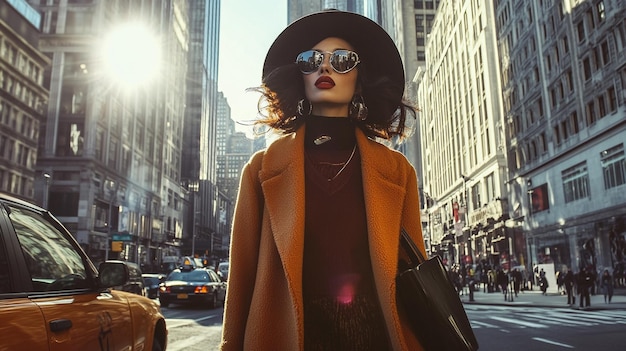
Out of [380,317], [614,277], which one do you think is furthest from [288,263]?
[614,277]

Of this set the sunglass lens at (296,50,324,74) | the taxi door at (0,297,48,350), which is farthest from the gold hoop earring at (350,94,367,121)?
the taxi door at (0,297,48,350)

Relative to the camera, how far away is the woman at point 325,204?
1933 millimetres

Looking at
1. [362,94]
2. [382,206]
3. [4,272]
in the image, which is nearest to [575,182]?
[362,94]

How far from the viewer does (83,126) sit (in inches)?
2243

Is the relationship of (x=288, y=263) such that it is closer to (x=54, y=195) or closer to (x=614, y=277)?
(x=614, y=277)

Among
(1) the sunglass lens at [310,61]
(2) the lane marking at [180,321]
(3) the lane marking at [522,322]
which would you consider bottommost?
(3) the lane marking at [522,322]

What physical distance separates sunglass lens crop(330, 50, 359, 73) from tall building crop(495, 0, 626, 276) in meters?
28.5

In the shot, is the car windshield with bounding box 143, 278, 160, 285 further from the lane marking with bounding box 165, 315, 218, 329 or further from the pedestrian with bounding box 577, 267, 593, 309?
the pedestrian with bounding box 577, 267, 593, 309

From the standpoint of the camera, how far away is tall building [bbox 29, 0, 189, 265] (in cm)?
5447

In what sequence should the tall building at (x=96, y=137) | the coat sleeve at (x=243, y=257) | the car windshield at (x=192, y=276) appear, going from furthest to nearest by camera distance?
1. the tall building at (x=96, y=137)
2. the car windshield at (x=192, y=276)
3. the coat sleeve at (x=243, y=257)

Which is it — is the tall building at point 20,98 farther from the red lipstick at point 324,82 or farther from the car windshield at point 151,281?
the red lipstick at point 324,82

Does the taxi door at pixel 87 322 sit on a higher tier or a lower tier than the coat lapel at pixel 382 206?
lower

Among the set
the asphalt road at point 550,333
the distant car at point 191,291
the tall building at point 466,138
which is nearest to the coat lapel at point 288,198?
the asphalt road at point 550,333

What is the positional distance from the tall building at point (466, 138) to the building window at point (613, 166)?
14752mm
